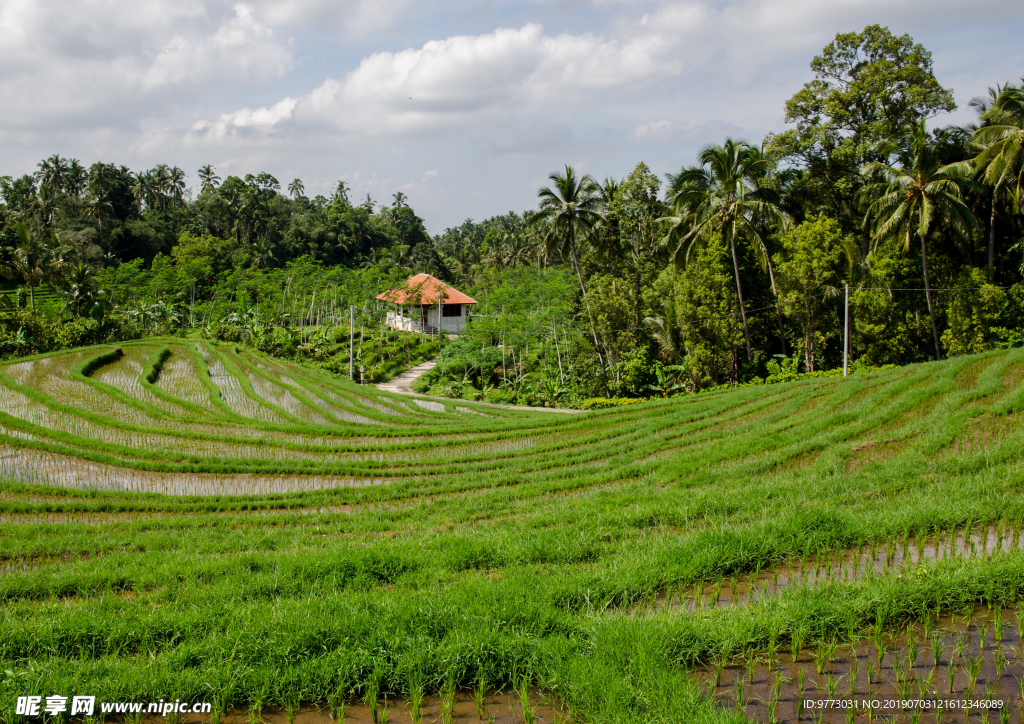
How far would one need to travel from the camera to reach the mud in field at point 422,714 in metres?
4.23

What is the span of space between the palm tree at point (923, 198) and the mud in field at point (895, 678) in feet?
72.7

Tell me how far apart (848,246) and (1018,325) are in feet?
21.0

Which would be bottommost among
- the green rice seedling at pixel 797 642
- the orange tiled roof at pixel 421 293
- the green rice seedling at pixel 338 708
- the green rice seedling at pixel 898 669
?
the green rice seedling at pixel 338 708

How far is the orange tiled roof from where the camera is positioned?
154ft

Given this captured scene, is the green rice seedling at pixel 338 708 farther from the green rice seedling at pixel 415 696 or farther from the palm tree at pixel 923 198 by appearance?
the palm tree at pixel 923 198

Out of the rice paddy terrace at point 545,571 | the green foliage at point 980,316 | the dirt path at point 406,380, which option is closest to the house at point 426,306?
the dirt path at point 406,380

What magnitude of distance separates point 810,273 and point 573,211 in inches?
454

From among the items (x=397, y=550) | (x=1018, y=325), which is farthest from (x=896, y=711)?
A: (x=1018, y=325)

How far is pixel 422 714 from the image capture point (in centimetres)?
434

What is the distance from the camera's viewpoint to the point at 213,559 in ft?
24.5

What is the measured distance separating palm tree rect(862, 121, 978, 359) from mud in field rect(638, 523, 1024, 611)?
19.7 m

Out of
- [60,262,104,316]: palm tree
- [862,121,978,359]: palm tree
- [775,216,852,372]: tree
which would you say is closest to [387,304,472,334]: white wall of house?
[60,262,104,316]: palm tree

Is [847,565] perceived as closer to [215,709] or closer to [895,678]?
[895,678]

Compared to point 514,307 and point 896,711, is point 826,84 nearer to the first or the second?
point 514,307
